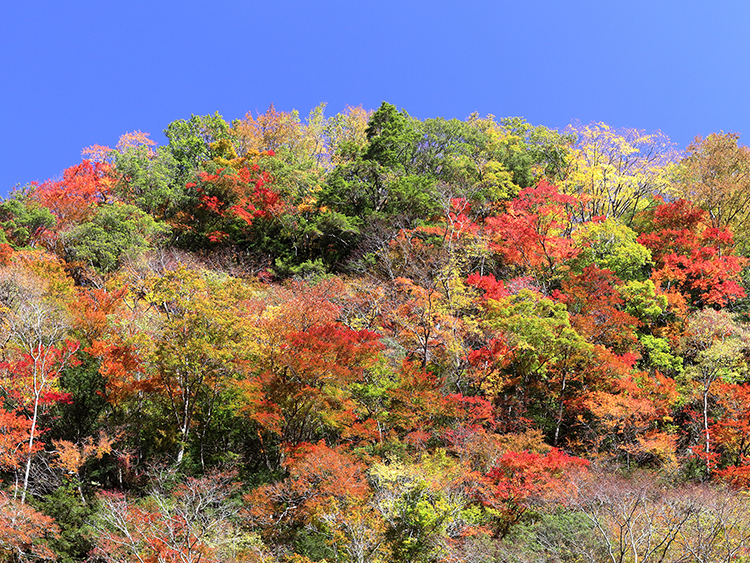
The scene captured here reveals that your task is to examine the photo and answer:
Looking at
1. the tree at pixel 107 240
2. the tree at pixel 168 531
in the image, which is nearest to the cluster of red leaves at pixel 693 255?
the tree at pixel 168 531

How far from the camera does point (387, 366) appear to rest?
1875 centimetres

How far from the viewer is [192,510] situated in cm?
1392

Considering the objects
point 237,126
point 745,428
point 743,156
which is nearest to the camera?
point 745,428

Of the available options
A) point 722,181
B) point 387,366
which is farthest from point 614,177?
point 387,366

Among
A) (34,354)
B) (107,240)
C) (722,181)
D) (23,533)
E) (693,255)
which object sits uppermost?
(722,181)

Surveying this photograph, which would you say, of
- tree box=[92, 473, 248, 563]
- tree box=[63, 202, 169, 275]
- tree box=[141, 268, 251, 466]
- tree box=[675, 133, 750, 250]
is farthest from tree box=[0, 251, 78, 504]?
tree box=[675, 133, 750, 250]

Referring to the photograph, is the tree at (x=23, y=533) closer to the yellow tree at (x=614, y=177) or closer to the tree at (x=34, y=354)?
the tree at (x=34, y=354)

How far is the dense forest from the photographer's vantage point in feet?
42.2

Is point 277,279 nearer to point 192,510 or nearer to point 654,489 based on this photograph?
point 192,510

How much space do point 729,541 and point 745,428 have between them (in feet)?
22.7

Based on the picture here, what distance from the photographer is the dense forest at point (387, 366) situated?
1287 cm

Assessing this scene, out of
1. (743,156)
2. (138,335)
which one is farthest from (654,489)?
(743,156)

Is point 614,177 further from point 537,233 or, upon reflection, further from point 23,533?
point 23,533

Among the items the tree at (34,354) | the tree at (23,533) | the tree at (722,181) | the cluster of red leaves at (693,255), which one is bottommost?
the tree at (23,533)
